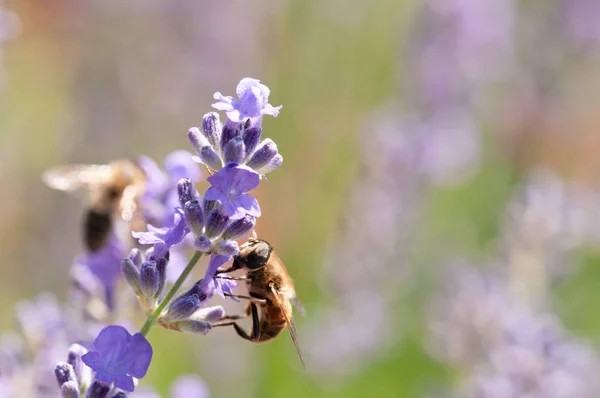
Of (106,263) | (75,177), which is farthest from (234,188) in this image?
(75,177)

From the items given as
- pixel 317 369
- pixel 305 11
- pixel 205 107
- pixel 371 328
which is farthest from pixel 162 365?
pixel 305 11

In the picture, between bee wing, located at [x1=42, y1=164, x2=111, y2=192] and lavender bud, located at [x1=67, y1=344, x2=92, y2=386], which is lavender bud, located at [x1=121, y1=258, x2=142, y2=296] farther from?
bee wing, located at [x1=42, y1=164, x2=111, y2=192]

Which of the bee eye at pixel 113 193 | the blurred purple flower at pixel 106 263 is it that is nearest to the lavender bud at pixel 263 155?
the blurred purple flower at pixel 106 263

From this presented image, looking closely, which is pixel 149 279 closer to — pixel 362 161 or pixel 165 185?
pixel 165 185

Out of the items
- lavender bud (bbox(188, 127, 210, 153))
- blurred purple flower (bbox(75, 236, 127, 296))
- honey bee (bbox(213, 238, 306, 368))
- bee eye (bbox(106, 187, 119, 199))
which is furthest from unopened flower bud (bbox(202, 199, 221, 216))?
bee eye (bbox(106, 187, 119, 199))

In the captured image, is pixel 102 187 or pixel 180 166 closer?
pixel 180 166

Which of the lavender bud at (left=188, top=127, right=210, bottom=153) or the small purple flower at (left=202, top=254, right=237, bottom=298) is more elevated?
the lavender bud at (left=188, top=127, right=210, bottom=153)

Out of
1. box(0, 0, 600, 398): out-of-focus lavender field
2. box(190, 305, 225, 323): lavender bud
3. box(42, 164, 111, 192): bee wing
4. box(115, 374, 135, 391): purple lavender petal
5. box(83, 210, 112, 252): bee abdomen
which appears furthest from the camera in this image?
box(0, 0, 600, 398): out-of-focus lavender field
